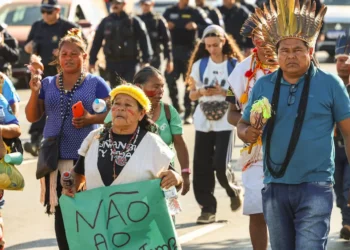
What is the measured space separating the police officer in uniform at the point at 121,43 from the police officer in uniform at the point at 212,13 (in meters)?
3.44

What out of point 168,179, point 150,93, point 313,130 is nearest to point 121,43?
point 150,93

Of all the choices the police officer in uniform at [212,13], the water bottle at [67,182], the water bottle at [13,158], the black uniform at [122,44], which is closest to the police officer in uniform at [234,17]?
the police officer in uniform at [212,13]

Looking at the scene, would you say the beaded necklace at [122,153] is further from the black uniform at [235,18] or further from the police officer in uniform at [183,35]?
the black uniform at [235,18]

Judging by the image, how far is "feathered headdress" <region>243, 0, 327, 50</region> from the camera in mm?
7457

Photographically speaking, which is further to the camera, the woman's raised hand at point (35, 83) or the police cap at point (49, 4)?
the police cap at point (49, 4)

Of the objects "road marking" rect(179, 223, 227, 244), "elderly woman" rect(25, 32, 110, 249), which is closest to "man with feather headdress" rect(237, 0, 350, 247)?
"elderly woman" rect(25, 32, 110, 249)

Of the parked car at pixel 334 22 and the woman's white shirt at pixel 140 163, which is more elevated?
the woman's white shirt at pixel 140 163

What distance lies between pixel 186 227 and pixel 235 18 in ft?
34.0

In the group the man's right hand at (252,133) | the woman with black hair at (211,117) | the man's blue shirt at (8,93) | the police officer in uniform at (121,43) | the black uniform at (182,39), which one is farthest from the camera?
the black uniform at (182,39)

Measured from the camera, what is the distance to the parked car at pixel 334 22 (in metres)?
28.7

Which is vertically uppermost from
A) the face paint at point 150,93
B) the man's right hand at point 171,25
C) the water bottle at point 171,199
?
the face paint at point 150,93

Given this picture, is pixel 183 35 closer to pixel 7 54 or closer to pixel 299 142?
pixel 7 54

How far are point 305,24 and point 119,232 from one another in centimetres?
A: 163

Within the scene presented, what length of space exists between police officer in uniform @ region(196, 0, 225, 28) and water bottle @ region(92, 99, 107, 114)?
1173cm
